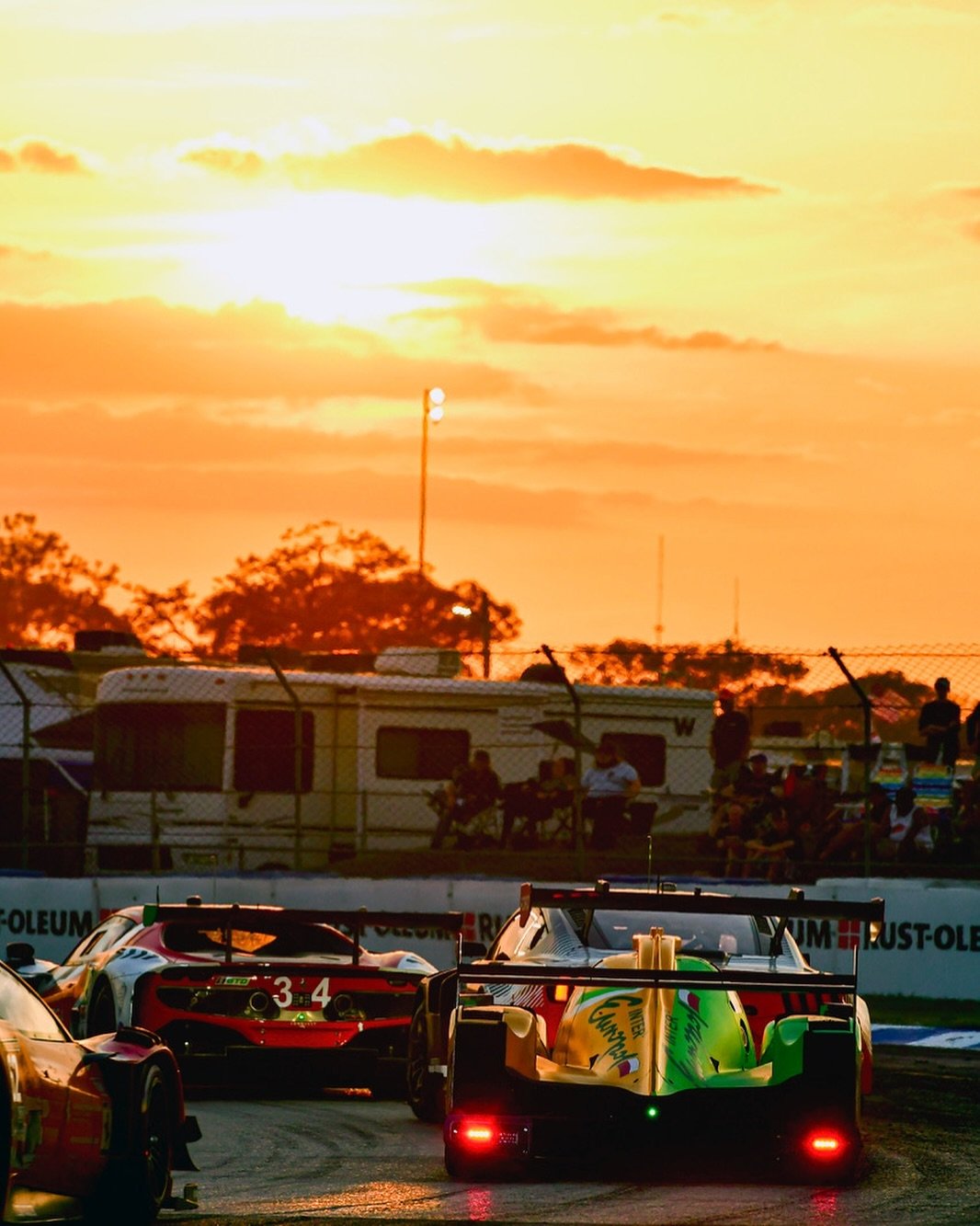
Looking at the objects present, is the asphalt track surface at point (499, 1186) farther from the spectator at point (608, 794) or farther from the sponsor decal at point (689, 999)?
the spectator at point (608, 794)

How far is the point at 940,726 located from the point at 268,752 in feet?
25.2

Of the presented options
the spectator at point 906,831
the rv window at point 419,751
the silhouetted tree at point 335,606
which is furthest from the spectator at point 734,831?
the silhouetted tree at point 335,606

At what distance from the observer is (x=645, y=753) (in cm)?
2828

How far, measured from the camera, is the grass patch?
19766mm

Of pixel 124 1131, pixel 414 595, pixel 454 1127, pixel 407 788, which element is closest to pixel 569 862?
pixel 407 788

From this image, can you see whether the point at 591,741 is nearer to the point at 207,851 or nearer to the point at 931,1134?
the point at 207,851

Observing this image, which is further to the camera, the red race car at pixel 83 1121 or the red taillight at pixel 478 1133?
the red taillight at pixel 478 1133

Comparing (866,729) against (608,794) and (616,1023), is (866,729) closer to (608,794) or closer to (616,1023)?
A: (608,794)

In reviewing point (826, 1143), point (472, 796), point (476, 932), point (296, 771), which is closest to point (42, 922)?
point (296, 771)

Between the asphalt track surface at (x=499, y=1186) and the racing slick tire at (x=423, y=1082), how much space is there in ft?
0.30

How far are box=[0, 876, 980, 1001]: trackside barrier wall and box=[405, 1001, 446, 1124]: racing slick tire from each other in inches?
288

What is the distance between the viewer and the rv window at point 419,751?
27.3m

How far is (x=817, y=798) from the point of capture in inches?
914

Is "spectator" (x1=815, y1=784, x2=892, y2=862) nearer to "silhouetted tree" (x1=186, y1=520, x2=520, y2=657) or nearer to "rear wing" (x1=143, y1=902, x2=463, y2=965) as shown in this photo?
"rear wing" (x1=143, y1=902, x2=463, y2=965)
